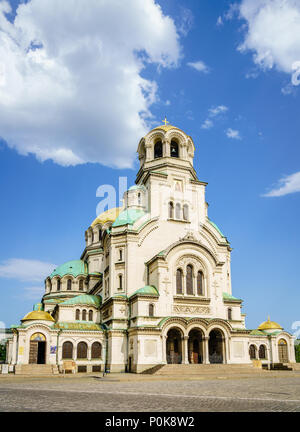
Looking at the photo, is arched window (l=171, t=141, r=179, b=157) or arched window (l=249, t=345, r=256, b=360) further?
arched window (l=171, t=141, r=179, b=157)

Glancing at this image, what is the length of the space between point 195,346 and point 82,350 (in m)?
10.8

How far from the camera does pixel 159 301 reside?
37500mm

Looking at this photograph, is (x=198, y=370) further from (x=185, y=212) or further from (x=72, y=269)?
(x=72, y=269)

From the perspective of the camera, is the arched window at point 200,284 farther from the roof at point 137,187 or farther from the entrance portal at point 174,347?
the roof at point 137,187

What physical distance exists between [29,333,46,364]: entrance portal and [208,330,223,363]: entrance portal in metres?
15.4

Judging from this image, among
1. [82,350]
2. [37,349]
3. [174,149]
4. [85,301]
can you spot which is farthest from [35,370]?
[174,149]

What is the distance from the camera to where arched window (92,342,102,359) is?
3812 cm

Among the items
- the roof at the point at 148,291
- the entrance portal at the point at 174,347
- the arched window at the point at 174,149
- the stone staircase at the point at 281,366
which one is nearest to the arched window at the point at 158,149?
the arched window at the point at 174,149

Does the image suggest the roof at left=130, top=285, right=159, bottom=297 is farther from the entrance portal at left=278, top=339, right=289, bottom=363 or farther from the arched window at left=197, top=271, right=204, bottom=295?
the entrance portal at left=278, top=339, right=289, bottom=363

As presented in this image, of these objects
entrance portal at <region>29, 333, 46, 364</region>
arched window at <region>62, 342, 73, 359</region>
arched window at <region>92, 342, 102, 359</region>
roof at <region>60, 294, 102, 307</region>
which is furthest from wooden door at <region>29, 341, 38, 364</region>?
roof at <region>60, 294, 102, 307</region>

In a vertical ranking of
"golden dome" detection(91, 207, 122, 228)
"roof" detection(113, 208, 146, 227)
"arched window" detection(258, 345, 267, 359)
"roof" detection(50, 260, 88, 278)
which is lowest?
"arched window" detection(258, 345, 267, 359)

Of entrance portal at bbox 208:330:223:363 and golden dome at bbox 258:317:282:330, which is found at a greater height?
golden dome at bbox 258:317:282:330

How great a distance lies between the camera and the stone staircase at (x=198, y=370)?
31730 mm
